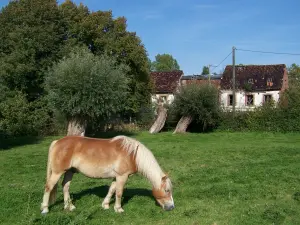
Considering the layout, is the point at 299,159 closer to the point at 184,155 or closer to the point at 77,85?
the point at 184,155

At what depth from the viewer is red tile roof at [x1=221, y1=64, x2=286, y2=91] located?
48.8m

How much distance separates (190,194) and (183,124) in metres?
19.8

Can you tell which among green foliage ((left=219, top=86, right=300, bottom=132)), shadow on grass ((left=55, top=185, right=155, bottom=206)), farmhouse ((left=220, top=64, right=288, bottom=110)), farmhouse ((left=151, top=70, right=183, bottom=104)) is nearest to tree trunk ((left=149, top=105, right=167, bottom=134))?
green foliage ((left=219, top=86, right=300, bottom=132))

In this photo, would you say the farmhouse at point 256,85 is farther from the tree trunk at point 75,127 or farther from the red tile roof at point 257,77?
the tree trunk at point 75,127

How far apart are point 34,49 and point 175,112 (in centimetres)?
1185

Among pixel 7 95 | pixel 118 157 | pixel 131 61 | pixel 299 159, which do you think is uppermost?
pixel 131 61

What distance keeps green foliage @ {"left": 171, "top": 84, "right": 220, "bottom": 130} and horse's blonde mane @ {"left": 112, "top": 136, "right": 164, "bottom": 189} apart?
20367 mm

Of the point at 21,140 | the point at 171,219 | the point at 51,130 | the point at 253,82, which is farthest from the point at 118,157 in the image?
the point at 253,82

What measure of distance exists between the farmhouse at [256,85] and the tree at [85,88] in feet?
94.9

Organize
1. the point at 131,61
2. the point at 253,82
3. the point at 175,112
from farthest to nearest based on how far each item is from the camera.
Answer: the point at 253,82, the point at 131,61, the point at 175,112

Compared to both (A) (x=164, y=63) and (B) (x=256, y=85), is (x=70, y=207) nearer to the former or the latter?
(B) (x=256, y=85)

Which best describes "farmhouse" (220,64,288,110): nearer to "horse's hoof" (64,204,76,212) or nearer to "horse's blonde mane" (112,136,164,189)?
"horse's blonde mane" (112,136,164,189)

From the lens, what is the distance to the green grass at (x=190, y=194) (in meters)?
6.82

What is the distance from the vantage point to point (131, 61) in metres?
31.4
